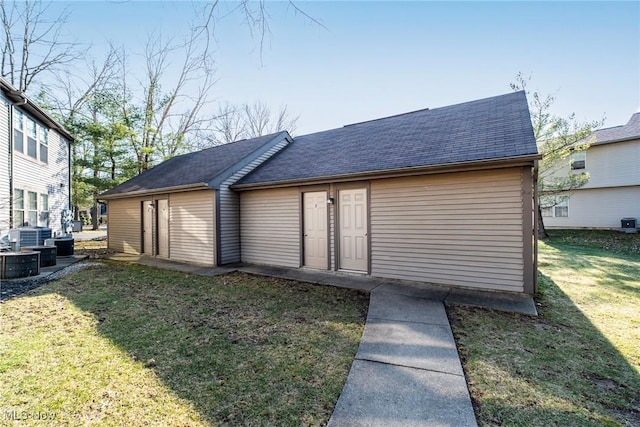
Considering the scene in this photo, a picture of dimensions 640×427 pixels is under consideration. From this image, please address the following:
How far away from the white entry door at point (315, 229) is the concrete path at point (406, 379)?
348 cm

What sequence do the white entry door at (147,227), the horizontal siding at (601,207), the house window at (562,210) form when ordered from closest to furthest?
the white entry door at (147,227)
the horizontal siding at (601,207)
the house window at (562,210)

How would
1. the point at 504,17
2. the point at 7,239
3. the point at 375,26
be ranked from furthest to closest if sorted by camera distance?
1. the point at 7,239
2. the point at 504,17
3. the point at 375,26

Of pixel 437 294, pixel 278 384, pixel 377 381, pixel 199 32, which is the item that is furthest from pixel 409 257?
pixel 199 32

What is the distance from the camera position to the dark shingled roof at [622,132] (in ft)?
48.6

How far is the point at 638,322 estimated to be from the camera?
425 centimetres

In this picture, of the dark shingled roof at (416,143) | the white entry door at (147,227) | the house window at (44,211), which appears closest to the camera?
the dark shingled roof at (416,143)

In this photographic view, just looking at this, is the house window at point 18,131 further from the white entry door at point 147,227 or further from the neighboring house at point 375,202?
the white entry door at point 147,227

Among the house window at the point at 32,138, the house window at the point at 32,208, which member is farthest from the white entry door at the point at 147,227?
the house window at the point at 32,138

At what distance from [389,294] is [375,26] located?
4293 millimetres

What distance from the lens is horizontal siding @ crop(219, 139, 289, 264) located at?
881 centimetres

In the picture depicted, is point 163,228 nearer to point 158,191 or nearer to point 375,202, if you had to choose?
point 158,191

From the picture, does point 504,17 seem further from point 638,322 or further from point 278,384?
point 278,384

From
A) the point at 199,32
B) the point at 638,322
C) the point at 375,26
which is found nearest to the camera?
the point at 199,32

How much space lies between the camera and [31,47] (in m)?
16.8
